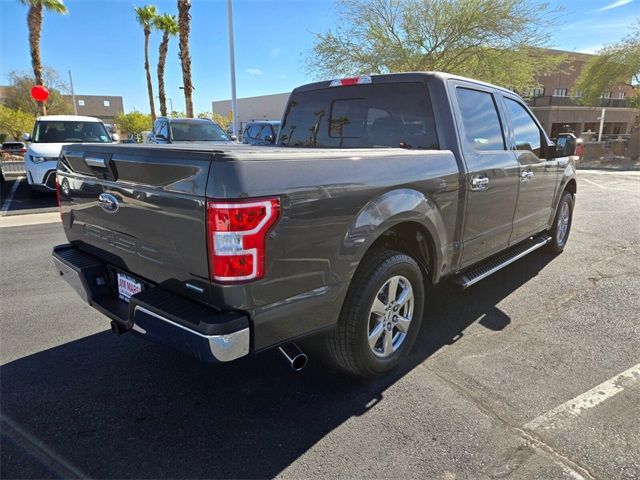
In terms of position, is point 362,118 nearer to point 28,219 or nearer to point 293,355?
point 293,355

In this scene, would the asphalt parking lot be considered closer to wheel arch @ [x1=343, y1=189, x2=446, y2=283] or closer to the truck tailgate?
wheel arch @ [x1=343, y1=189, x2=446, y2=283]

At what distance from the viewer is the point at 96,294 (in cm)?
277

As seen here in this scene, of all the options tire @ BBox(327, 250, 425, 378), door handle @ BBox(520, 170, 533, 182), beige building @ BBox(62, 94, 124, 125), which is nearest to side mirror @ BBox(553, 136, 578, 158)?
door handle @ BBox(520, 170, 533, 182)

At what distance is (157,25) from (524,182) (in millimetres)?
34308

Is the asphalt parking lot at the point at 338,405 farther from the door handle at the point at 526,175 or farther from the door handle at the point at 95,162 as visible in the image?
the door handle at the point at 95,162

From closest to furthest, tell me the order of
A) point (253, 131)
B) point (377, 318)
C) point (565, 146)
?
point (377, 318) < point (565, 146) < point (253, 131)

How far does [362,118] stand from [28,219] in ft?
23.9

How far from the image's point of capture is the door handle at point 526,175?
4.10 meters

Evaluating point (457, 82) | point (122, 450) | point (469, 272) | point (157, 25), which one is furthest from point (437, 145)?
point (157, 25)

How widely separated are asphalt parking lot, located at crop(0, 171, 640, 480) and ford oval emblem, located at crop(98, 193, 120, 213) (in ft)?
3.85

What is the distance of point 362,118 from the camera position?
3.76 meters

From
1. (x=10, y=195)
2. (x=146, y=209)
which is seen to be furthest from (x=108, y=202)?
(x=10, y=195)

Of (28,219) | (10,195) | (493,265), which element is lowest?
(28,219)

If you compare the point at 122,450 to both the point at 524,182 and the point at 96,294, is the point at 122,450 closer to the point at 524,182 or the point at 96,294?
the point at 96,294
